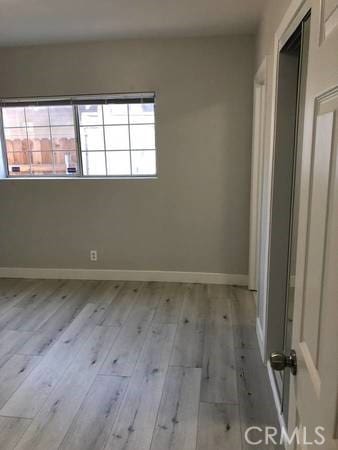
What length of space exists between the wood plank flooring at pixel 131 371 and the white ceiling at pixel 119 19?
2514 millimetres

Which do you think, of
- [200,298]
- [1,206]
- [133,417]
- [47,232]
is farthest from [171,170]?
[133,417]

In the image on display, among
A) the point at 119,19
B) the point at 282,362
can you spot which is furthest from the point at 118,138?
the point at 282,362

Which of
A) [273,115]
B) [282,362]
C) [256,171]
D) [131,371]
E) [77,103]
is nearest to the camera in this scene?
[282,362]

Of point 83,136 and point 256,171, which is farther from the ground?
point 83,136

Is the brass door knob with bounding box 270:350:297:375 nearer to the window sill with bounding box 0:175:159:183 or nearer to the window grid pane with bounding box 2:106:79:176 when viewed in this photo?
the window sill with bounding box 0:175:159:183

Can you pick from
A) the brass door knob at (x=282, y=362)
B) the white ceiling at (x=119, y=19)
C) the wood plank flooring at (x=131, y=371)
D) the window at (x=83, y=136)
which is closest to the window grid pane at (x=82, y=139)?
the window at (x=83, y=136)

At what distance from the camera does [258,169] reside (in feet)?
10.9

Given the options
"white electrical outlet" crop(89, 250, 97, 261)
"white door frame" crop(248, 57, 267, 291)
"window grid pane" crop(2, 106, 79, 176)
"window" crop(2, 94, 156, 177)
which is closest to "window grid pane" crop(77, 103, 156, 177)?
"window" crop(2, 94, 156, 177)

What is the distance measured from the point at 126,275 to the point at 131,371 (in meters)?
1.69

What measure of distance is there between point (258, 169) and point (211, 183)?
521 millimetres

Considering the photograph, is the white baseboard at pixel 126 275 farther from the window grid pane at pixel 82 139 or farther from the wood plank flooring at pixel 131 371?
the window grid pane at pixel 82 139

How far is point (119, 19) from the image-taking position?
2842mm

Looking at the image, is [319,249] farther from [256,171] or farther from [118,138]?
[118,138]

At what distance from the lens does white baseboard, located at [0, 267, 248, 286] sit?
3.83 meters
